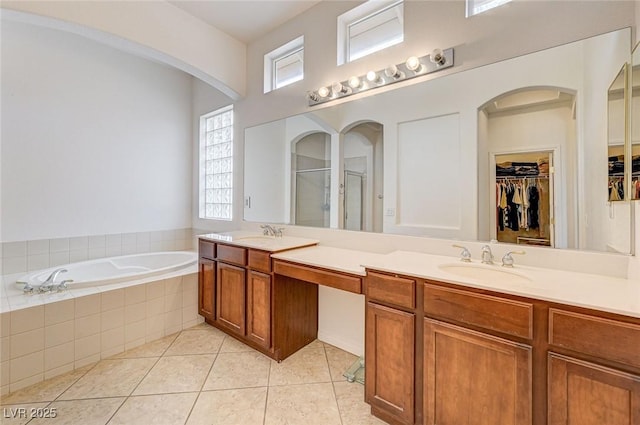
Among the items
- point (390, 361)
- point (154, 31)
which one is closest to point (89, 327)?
point (390, 361)

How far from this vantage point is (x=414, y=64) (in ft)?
6.17

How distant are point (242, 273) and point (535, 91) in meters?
2.34

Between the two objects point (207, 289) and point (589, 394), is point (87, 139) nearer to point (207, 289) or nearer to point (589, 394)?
point (207, 289)

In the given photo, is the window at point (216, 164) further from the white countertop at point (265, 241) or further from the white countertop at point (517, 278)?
the white countertop at point (517, 278)

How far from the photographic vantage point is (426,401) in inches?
54.4

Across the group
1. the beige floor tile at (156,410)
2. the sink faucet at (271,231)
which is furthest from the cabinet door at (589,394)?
the sink faucet at (271,231)

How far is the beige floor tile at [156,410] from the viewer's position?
157 cm

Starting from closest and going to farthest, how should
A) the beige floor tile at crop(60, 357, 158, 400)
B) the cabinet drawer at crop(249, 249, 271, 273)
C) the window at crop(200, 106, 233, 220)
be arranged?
the beige floor tile at crop(60, 357, 158, 400)
the cabinet drawer at crop(249, 249, 271, 273)
the window at crop(200, 106, 233, 220)

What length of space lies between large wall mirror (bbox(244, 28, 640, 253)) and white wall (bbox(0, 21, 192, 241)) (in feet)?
7.97

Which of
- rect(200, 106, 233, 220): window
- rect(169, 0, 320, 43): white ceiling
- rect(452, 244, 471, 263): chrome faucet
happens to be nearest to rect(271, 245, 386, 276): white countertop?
rect(452, 244, 471, 263): chrome faucet

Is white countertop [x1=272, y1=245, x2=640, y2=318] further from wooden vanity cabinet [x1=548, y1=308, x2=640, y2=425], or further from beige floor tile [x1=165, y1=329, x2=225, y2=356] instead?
beige floor tile [x1=165, y1=329, x2=225, y2=356]

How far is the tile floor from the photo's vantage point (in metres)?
1.60

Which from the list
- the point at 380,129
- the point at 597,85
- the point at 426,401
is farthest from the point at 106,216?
the point at 597,85

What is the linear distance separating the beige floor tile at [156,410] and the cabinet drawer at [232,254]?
3.12 ft
